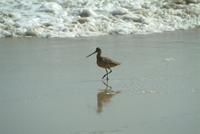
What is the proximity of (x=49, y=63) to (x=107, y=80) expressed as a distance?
1.89 meters

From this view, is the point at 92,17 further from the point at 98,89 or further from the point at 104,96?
the point at 104,96

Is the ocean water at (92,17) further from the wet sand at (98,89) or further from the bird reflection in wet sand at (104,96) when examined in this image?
the bird reflection in wet sand at (104,96)

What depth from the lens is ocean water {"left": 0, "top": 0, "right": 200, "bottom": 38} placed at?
15.5 meters

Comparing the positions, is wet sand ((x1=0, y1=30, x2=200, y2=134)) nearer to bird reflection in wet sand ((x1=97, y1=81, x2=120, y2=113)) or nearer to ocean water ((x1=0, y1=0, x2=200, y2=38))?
bird reflection in wet sand ((x1=97, y1=81, x2=120, y2=113))

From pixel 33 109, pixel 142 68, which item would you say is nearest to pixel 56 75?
pixel 142 68

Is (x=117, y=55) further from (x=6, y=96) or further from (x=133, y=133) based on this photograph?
(x=133, y=133)

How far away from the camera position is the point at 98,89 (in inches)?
331

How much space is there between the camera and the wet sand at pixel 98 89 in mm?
6277

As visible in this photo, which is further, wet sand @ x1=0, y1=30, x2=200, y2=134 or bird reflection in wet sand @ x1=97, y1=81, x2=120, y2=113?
bird reflection in wet sand @ x1=97, y1=81, x2=120, y2=113

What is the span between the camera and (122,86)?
8.48 metres

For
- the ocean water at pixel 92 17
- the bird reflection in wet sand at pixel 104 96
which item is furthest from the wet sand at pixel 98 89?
the ocean water at pixel 92 17

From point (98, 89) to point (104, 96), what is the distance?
52 centimetres

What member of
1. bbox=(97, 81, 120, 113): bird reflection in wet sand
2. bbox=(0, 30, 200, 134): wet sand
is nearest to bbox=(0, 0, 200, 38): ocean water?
bbox=(0, 30, 200, 134): wet sand

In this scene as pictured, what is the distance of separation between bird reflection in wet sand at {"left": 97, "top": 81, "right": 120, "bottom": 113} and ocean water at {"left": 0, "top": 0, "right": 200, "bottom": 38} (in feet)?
22.6
